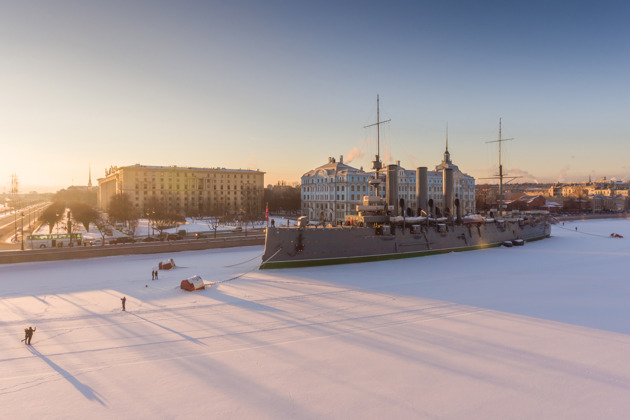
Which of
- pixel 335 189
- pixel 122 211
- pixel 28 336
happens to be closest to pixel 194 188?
pixel 122 211

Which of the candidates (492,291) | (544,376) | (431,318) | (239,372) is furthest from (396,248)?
(239,372)

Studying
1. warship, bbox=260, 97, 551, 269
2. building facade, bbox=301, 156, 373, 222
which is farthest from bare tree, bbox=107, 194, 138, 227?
warship, bbox=260, 97, 551, 269

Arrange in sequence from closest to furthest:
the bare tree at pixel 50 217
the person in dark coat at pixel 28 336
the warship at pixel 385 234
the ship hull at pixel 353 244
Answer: the person in dark coat at pixel 28 336 < the ship hull at pixel 353 244 < the warship at pixel 385 234 < the bare tree at pixel 50 217

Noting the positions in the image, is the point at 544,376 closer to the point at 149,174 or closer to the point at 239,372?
the point at 239,372

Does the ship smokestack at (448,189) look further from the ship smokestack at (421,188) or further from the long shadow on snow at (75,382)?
the long shadow on snow at (75,382)

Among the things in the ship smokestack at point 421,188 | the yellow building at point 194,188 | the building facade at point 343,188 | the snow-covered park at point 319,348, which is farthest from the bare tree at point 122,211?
the ship smokestack at point 421,188

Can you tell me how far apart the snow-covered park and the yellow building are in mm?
70459

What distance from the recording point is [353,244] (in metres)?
28.4

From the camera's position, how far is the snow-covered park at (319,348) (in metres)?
9.16

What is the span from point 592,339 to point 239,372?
1348cm

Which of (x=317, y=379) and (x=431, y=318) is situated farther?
(x=431, y=318)

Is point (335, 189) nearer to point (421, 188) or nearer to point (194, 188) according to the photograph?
point (421, 188)

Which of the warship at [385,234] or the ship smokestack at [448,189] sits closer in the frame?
the warship at [385,234]

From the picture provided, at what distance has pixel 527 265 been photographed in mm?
29328
